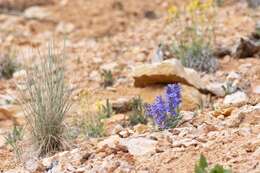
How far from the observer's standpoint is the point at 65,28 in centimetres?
955

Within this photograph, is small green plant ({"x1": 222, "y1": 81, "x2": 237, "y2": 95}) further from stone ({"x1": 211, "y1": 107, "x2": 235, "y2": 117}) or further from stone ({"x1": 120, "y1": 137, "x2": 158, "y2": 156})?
stone ({"x1": 120, "y1": 137, "x2": 158, "y2": 156})

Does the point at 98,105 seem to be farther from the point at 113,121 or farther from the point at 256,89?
the point at 256,89

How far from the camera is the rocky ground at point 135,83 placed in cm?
353

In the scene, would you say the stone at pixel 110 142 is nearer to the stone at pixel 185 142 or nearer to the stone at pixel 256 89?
the stone at pixel 185 142

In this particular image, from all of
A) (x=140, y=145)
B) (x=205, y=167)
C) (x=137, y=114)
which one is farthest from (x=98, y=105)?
(x=205, y=167)

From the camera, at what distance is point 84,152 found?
3.86 m

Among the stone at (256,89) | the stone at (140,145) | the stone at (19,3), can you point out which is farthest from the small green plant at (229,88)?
the stone at (19,3)

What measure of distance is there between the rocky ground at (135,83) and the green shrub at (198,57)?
109mm

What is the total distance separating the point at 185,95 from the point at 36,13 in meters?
5.54

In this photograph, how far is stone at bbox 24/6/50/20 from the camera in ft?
32.9

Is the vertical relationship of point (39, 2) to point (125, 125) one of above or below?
above

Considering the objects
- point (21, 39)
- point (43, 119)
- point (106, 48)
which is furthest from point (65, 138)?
point (21, 39)

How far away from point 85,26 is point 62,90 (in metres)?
5.24

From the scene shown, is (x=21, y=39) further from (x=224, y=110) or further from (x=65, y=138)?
(x=224, y=110)
